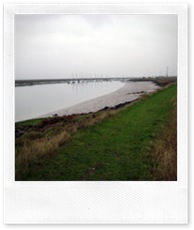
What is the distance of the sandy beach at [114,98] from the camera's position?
311cm

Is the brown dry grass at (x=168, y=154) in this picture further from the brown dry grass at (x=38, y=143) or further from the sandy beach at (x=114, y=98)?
the brown dry grass at (x=38, y=143)

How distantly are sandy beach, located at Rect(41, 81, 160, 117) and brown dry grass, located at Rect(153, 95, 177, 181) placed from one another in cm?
47

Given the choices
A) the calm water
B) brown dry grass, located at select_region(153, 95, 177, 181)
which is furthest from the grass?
the calm water

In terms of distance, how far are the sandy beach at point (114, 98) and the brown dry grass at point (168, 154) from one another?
1.56ft

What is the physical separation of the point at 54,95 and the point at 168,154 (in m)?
1.20

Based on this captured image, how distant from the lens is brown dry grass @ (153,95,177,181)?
9.23ft

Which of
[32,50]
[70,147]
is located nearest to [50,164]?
[70,147]

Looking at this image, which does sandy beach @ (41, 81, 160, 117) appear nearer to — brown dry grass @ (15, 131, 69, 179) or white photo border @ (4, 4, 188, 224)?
brown dry grass @ (15, 131, 69, 179)

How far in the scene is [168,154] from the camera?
9.33ft

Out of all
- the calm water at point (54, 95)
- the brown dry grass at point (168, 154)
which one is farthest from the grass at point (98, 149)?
the calm water at point (54, 95)
